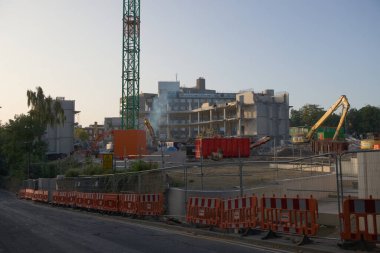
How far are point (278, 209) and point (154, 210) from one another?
8.30m

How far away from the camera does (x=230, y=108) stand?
124m

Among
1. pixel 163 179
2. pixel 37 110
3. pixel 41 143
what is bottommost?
pixel 163 179

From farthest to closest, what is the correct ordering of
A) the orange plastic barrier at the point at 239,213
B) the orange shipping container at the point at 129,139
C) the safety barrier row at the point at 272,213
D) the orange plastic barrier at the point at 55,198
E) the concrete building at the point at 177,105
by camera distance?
the concrete building at the point at 177,105, the orange shipping container at the point at 129,139, the orange plastic barrier at the point at 55,198, the orange plastic barrier at the point at 239,213, the safety barrier row at the point at 272,213

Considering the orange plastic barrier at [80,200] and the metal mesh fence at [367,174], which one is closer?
the metal mesh fence at [367,174]

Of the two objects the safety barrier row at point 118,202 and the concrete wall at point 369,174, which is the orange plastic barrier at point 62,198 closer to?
the safety barrier row at point 118,202

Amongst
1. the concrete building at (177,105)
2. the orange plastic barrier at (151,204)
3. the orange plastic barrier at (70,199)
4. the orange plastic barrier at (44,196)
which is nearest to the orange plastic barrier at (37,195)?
the orange plastic barrier at (44,196)

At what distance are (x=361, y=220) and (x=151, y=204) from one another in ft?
35.8

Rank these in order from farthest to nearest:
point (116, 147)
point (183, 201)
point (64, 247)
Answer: point (116, 147) → point (183, 201) → point (64, 247)

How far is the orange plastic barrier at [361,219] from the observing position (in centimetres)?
1081

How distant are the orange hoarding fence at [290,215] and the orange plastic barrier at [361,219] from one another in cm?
→ 89

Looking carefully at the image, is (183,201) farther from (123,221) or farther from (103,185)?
(103,185)

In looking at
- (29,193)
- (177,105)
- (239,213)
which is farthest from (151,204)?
(177,105)

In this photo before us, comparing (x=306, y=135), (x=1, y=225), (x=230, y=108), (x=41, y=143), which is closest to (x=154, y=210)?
(x=1, y=225)

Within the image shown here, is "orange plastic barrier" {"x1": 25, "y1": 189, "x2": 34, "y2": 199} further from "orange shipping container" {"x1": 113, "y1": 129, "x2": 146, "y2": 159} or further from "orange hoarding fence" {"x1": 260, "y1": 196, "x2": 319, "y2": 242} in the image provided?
"orange hoarding fence" {"x1": 260, "y1": 196, "x2": 319, "y2": 242}
